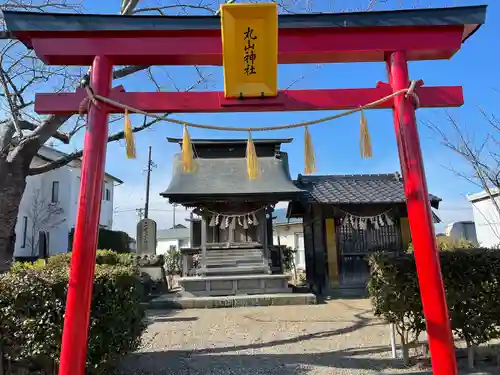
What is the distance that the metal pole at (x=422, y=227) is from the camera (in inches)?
139

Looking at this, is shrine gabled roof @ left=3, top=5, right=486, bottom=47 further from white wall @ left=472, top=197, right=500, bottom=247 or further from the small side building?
white wall @ left=472, top=197, right=500, bottom=247

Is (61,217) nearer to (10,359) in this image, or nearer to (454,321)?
(10,359)

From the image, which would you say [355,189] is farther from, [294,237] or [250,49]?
[294,237]

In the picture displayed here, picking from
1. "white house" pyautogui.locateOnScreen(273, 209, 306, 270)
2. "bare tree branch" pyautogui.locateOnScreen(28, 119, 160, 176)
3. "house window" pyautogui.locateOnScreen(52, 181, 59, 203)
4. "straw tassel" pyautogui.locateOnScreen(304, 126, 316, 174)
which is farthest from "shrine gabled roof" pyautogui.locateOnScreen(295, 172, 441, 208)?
"house window" pyautogui.locateOnScreen(52, 181, 59, 203)

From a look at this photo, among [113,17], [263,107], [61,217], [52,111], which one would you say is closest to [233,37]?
[263,107]

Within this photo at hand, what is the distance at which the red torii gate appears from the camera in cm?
397

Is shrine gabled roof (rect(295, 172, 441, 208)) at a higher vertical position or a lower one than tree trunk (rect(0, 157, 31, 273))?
higher

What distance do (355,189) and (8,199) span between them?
37.6ft

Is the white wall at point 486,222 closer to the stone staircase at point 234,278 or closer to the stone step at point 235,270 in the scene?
the stone staircase at point 234,278

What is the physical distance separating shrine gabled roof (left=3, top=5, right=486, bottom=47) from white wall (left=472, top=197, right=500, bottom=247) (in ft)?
47.1

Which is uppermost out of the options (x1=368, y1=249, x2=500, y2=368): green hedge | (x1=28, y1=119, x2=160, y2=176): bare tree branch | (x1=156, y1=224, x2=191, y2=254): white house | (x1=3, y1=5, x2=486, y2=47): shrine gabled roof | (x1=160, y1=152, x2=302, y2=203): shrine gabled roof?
(x1=156, y1=224, x2=191, y2=254): white house

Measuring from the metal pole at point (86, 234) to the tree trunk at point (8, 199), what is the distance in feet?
10.2

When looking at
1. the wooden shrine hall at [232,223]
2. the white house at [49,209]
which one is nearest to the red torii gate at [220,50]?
the wooden shrine hall at [232,223]

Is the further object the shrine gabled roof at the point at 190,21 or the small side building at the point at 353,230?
the small side building at the point at 353,230
